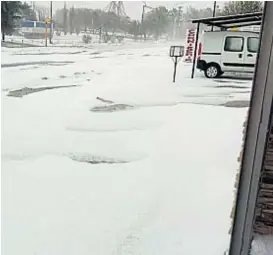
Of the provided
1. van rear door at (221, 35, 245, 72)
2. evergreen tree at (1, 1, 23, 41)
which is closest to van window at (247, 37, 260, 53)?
van rear door at (221, 35, 245, 72)

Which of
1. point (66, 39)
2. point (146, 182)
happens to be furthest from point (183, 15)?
point (146, 182)

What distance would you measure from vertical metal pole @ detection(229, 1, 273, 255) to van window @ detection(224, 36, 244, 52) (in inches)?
17.8

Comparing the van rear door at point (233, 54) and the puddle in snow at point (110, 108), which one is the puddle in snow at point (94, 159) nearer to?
the puddle in snow at point (110, 108)

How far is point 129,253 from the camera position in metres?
1.13

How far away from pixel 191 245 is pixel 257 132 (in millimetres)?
593

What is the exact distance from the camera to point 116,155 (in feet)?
4.36

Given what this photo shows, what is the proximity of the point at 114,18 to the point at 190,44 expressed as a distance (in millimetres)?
295

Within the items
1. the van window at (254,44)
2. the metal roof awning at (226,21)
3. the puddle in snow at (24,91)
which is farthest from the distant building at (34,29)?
the van window at (254,44)

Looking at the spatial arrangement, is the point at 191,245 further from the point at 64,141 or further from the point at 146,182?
the point at 64,141

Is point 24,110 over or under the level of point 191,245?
over

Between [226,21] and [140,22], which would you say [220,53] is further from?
[140,22]

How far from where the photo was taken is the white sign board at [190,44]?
3.78 feet

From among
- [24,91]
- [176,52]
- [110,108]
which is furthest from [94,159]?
[176,52]

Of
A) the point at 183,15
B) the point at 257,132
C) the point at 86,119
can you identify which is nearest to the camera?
the point at 257,132
